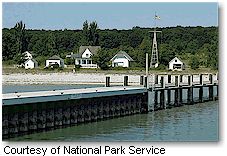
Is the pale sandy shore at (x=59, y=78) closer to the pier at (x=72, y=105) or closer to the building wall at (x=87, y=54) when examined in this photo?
the building wall at (x=87, y=54)

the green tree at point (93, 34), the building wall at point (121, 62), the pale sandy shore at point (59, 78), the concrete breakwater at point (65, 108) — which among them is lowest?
the concrete breakwater at point (65, 108)

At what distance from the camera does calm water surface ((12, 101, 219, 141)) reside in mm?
18594

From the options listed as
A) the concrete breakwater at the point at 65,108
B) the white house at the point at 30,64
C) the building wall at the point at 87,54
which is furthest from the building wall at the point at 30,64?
the concrete breakwater at the point at 65,108

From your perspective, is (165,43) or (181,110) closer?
(181,110)

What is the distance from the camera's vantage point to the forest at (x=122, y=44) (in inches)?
2003

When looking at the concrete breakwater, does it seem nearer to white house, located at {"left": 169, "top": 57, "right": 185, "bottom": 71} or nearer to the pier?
the pier

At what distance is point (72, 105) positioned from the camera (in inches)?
882

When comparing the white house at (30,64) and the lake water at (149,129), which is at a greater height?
the white house at (30,64)

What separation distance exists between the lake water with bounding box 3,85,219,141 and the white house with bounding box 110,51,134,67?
36.1m

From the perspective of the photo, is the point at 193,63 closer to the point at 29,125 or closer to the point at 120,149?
the point at 29,125

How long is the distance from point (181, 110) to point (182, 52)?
30392mm

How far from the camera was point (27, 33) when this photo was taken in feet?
169

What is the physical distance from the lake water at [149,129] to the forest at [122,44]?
63.4 feet

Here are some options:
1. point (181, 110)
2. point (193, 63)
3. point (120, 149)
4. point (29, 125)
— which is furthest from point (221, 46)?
point (193, 63)
